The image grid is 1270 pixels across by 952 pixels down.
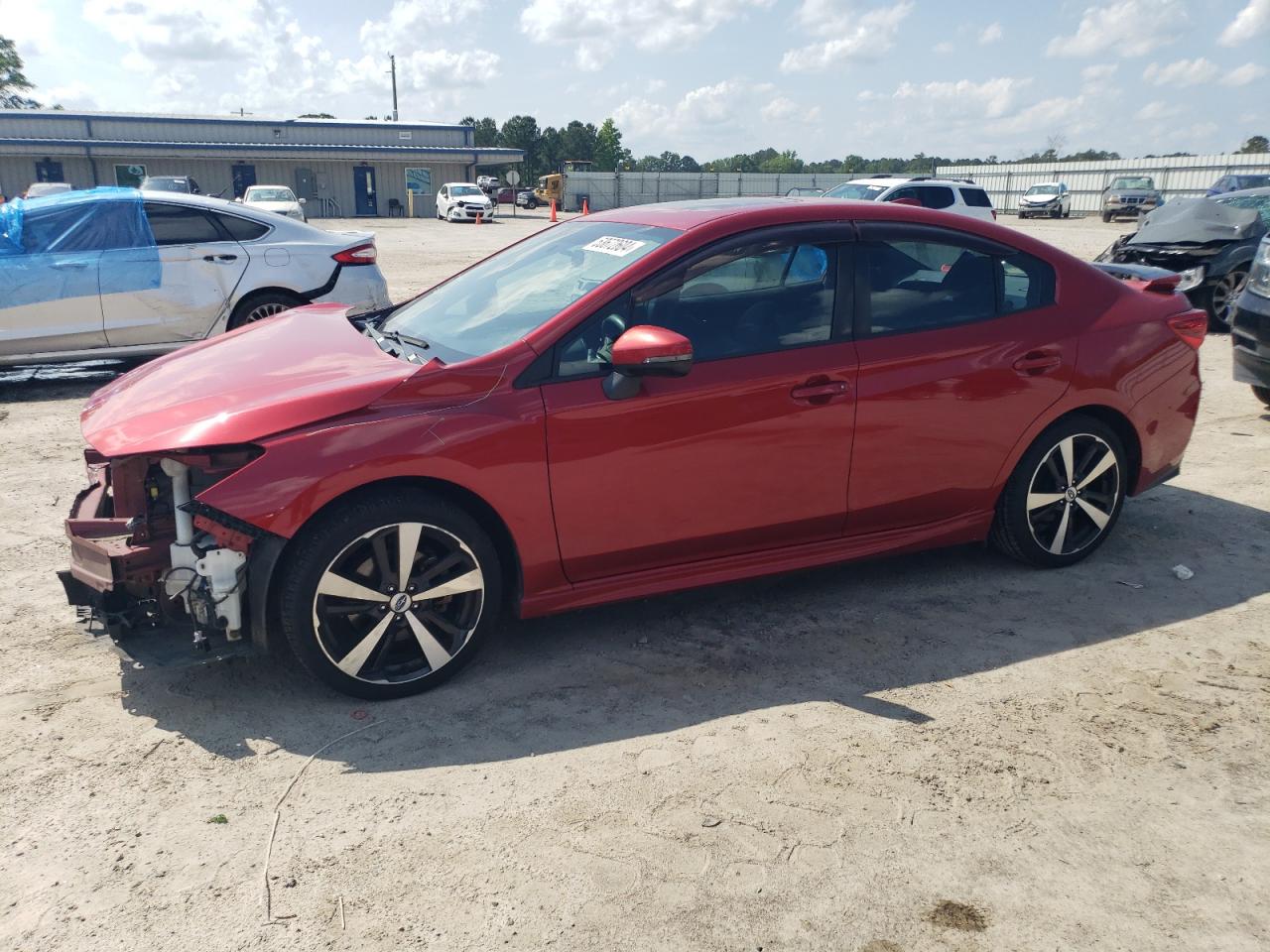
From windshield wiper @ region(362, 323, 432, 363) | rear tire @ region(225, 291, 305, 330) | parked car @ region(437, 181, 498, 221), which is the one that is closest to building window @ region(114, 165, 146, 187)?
parked car @ region(437, 181, 498, 221)

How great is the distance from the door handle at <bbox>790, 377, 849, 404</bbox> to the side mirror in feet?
1.90

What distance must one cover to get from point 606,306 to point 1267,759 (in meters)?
2.71

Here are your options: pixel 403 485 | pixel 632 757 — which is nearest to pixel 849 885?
pixel 632 757

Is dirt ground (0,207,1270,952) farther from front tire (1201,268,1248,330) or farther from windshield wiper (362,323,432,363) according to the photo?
front tire (1201,268,1248,330)

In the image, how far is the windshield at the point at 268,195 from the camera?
32.6m

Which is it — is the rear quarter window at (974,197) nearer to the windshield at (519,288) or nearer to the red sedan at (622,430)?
the red sedan at (622,430)

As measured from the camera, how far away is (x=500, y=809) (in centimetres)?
300

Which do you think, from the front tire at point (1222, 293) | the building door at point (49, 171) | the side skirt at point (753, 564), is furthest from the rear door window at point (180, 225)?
the building door at point (49, 171)

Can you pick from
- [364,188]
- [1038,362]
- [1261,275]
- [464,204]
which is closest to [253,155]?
[364,188]

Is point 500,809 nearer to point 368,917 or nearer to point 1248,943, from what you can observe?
point 368,917

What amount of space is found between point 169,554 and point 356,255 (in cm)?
597

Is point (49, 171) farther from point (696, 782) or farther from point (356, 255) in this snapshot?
point (696, 782)

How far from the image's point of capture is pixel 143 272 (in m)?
8.14

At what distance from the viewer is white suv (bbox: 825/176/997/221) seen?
55.9 feet
